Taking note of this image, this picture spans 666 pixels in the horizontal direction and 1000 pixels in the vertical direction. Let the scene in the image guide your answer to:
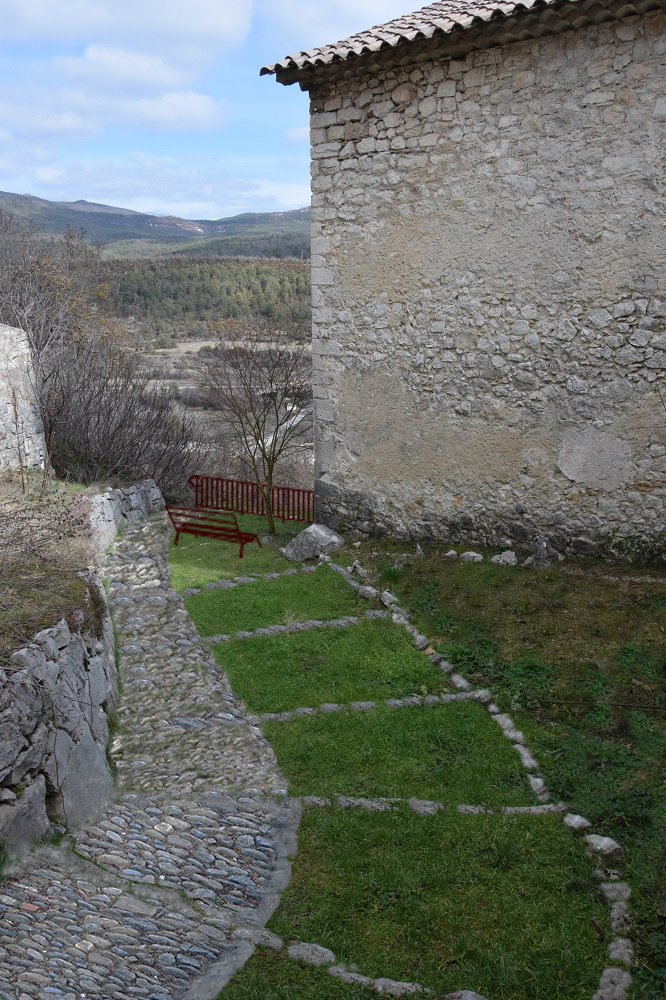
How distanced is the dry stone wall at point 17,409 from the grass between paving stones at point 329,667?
14.7 ft

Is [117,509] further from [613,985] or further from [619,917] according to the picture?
[613,985]

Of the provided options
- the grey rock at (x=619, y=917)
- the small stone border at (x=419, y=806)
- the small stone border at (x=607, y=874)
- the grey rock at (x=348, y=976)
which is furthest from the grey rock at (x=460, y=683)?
the grey rock at (x=348, y=976)

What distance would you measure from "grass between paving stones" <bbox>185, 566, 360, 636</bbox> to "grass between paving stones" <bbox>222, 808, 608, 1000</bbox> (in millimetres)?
2854

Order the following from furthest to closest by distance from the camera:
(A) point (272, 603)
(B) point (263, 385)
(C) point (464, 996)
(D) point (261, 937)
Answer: (B) point (263, 385) < (A) point (272, 603) < (D) point (261, 937) < (C) point (464, 996)

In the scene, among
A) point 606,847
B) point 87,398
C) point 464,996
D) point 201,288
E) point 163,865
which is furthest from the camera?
point 201,288

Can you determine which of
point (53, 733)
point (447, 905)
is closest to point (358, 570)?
point (53, 733)

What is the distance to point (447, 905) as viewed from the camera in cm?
430

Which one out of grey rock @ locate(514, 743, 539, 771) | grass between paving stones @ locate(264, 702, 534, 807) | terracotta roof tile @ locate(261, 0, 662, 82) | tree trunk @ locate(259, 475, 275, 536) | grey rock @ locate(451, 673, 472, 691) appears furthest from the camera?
tree trunk @ locate(259, 475, 275, 536)

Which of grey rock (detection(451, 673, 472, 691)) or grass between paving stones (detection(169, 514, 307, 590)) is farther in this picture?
grass between paving stones (detection(169, 514, 307, 590))

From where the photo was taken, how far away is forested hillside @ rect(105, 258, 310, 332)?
1177 inches

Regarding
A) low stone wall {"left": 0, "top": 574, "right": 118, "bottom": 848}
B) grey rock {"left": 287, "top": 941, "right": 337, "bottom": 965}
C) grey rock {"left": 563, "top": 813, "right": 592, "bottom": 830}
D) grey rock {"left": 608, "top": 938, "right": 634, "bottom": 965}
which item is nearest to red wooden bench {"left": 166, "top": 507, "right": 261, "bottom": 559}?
low stone wall {"left": 0, "top": 574, "right": 118, "bottom": 848}

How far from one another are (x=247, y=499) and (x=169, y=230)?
45666 millimetres

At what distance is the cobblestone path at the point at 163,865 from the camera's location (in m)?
3.83

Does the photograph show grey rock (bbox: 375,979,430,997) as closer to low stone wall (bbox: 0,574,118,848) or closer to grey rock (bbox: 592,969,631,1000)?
grey rock (bbox: 592,969,631,1000)
